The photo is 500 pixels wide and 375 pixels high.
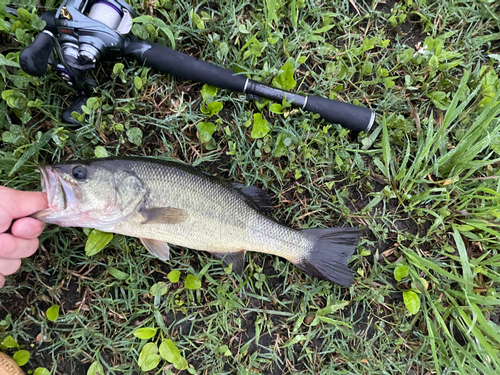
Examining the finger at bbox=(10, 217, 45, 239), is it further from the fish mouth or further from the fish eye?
the fish eye

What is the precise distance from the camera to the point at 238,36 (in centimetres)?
302

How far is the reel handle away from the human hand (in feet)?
4.61

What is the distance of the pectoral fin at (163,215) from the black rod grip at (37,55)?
1.21m

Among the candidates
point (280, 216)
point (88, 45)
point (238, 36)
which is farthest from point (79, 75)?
point (280, 216)

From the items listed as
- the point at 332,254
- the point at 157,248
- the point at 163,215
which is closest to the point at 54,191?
the point at 163,215

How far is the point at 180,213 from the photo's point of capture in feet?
8.27

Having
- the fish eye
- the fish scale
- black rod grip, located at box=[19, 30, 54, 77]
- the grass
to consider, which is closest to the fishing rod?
black rod grip, located at box=[19, 30, 54, 77]

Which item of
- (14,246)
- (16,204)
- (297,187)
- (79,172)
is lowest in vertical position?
(14,246)

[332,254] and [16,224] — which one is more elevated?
[332,254]

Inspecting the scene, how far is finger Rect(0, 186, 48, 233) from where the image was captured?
6.99ft

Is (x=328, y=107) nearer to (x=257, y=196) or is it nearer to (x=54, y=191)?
(x=257, y=196)

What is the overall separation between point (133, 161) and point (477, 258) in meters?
3.38

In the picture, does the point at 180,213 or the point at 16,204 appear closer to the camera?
the point at 16,204

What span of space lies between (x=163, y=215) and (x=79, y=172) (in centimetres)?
69
